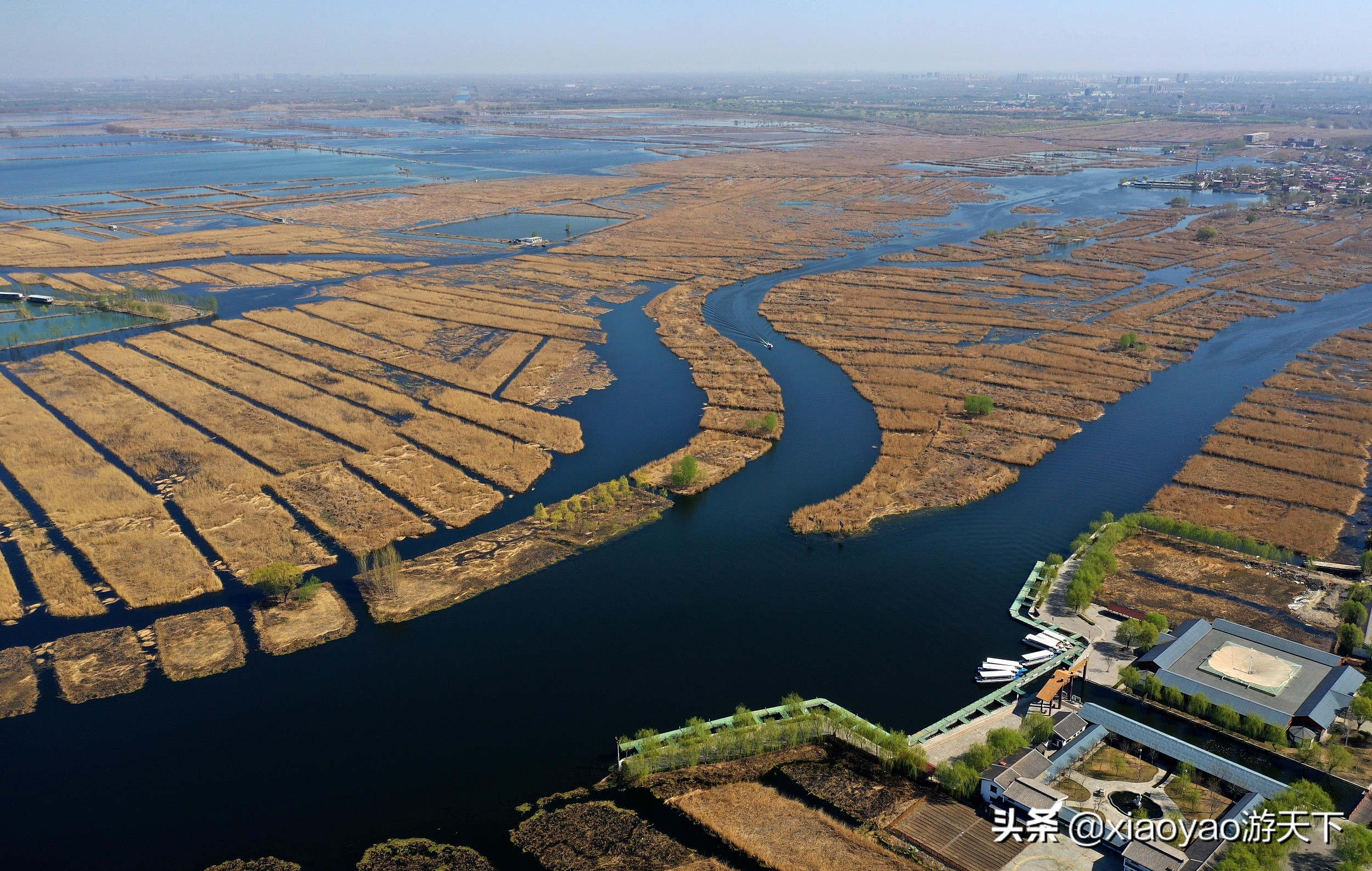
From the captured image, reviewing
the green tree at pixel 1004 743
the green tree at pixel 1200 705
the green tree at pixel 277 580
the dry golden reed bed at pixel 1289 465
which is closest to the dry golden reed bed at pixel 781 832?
the green tree at pixel 1004 743

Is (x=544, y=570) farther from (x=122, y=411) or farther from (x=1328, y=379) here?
(x=1328, y=379)

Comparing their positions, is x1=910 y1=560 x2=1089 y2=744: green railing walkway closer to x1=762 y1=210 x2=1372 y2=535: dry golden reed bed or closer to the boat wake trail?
x1=762 y1=210 x2=1372 y2=535: dry golden reed bed

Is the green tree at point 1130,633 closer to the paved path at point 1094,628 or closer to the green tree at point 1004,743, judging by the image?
the paved path at point 1094,628

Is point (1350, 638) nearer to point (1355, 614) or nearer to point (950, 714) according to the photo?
point (1355, 614)

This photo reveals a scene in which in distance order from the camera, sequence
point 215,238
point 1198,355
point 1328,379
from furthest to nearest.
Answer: point 215,238, point 1198,355, point 1328,379

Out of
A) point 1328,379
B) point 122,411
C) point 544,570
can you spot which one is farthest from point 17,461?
point 1328,379
